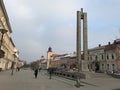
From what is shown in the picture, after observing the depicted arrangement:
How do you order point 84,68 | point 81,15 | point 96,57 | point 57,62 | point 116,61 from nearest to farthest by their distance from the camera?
point 84,68 < point 81,15 < point 116,61 < point 96,57 < point 57,62

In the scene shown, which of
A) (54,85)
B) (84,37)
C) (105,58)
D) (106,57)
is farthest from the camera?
(105,58)

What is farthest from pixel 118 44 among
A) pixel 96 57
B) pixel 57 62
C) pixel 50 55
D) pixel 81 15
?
pixel 50 55

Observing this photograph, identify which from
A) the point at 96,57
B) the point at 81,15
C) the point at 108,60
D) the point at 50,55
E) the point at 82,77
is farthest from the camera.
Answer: the point at 50,55

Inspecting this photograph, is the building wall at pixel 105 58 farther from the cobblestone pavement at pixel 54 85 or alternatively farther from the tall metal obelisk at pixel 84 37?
the cobblestone pavement at pixel 54 85

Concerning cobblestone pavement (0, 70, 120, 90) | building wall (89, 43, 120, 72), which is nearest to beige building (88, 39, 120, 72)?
building wall (89, 43, 120, 72)

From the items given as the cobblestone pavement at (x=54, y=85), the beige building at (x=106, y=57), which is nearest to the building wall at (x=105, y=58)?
the beige building at (x=106, y=57)

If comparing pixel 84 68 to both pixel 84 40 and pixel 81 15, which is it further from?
pixel 81 15

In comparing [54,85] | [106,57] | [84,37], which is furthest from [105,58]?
[54,85]

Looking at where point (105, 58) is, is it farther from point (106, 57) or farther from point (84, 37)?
point (84, 37)

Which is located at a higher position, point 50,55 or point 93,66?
point 50,55

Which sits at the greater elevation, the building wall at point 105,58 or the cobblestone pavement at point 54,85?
the building wall at point 105,58

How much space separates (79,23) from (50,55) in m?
128

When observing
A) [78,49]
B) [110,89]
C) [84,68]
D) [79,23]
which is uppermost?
[79,23]

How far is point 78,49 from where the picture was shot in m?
38.9
